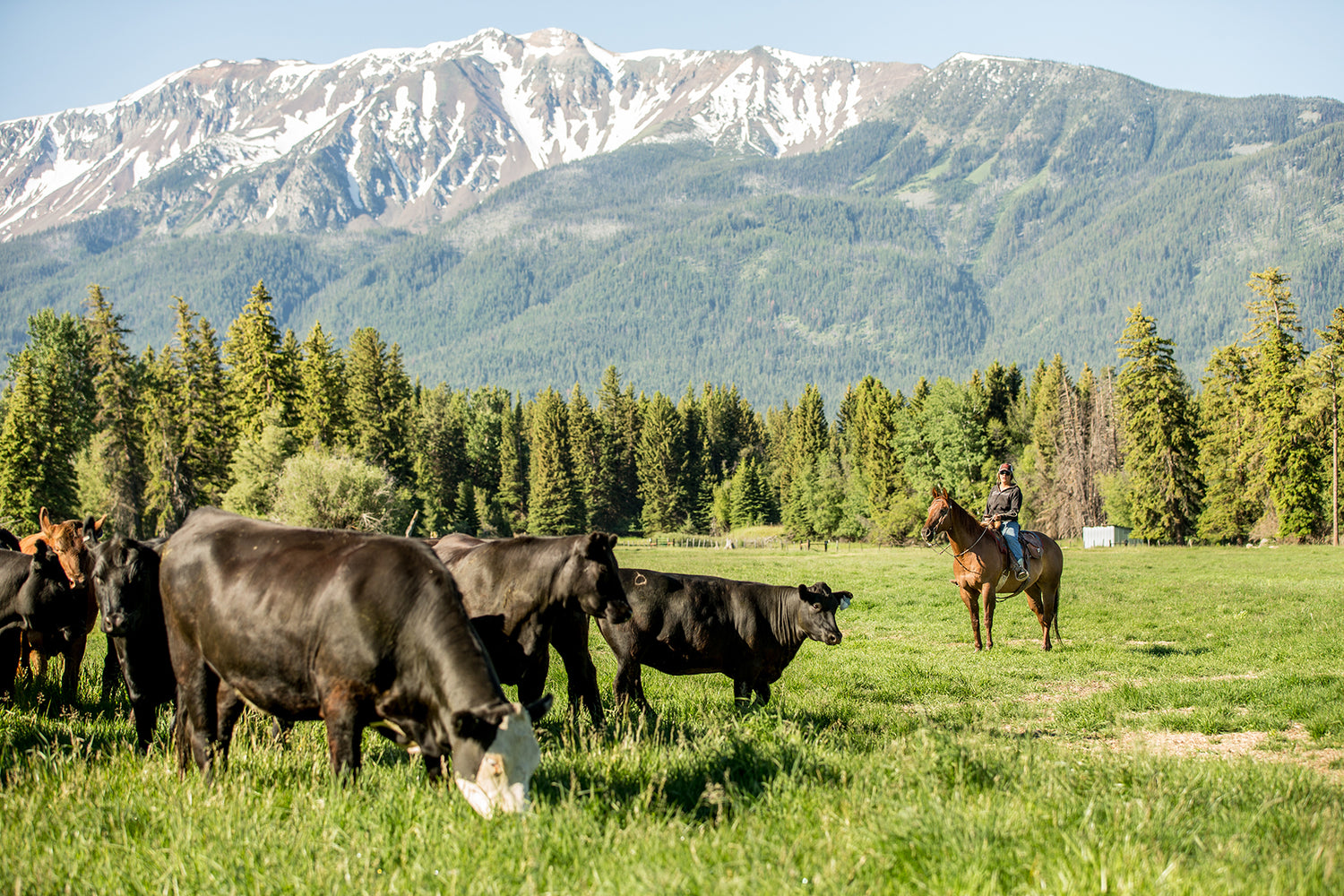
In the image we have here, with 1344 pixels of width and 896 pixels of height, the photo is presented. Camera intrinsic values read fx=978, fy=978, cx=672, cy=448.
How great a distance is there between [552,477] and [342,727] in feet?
339

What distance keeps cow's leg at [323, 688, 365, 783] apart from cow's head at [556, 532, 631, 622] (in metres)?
2.62

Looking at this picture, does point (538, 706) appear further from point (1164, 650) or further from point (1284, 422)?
point (1284, 422)

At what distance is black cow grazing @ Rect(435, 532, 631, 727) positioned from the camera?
28.9 ft

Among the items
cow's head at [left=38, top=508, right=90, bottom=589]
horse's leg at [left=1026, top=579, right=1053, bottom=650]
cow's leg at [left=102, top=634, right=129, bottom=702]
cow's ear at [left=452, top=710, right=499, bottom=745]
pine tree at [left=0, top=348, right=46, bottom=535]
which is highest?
pine tree at [left=0, top=348, right=46, bottom=535]

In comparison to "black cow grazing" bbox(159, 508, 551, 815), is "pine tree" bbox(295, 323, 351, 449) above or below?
above

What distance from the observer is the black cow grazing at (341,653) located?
5996 mm

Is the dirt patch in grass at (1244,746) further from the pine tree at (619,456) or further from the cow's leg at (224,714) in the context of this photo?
the pine tree at (619,456)

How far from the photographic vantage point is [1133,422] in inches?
2478

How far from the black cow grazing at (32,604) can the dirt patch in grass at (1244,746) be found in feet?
36.5

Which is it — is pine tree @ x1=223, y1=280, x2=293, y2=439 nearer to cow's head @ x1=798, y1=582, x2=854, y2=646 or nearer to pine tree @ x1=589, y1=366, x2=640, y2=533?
cow's head @ x1=798, y1=582, x2=854, y2=646

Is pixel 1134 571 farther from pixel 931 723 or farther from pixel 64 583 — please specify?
pixel 64 583

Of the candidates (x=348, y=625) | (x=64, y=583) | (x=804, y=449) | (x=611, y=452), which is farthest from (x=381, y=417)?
(x=348, y=625)

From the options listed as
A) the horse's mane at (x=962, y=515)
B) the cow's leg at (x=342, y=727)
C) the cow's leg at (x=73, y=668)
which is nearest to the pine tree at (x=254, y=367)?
the horse's mane at (x=962, y=515)

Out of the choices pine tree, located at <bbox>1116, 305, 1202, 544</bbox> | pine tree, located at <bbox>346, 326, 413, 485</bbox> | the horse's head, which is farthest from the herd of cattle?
pine tree, located at <bbox>346, 326, 413, 485</bbox>
